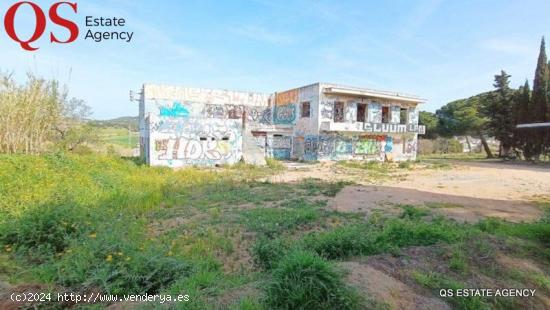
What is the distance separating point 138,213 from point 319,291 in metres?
5.50

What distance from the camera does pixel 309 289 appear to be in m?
2.52

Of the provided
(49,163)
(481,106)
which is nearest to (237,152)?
(49,163)

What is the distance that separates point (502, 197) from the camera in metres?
9.84

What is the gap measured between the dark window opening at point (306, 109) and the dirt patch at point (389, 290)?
21.0m

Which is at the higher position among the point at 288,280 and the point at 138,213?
the point at 288,280

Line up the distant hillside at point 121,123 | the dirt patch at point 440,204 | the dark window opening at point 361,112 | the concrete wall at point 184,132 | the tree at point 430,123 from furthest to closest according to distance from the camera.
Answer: the tree at point 430,123
the dark window opening at point 361,112
the distant hillside at point 121,123
the concrete wall at point 184,132
the dirt patch at point 440,204

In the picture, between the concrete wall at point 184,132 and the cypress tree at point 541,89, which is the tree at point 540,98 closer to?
the cypress tree at point 541,89

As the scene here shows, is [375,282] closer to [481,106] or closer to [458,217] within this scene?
[458,217]

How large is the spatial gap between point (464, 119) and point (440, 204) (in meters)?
28.3

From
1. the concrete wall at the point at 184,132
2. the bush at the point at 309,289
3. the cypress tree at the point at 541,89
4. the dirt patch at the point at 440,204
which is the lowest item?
the dirt patch at the point at 440,204

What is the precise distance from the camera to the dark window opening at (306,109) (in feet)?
77.8

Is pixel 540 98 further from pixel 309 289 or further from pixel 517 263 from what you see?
pixel 309 289

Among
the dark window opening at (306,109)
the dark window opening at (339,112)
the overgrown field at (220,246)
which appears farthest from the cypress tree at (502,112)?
the overgrown field at (220,246)

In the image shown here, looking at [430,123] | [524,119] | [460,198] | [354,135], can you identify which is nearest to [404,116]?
[354,135]
